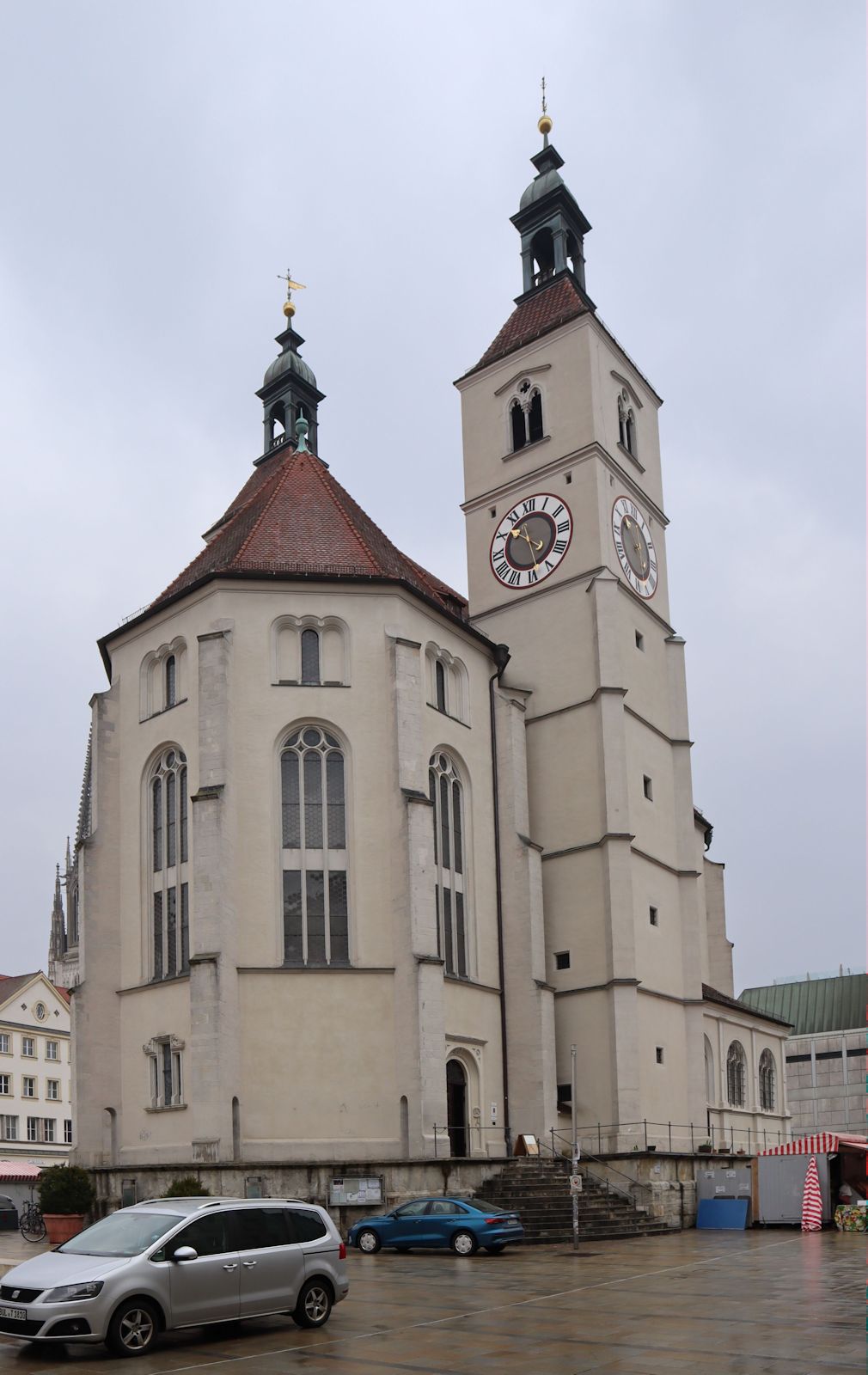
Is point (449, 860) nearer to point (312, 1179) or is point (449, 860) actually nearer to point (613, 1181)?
point (613, 1181)

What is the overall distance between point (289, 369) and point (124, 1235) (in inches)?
1651

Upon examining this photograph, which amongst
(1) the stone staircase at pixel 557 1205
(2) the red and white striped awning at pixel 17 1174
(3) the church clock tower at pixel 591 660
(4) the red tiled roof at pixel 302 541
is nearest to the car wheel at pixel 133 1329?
(1) the stone staircase at pixel 557 1205

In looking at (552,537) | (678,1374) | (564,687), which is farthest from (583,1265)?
(552,537)

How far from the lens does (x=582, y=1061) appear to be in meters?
35.5

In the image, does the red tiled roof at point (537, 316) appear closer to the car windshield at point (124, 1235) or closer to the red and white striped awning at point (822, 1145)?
the red and white striped awning at point (822, 1145)

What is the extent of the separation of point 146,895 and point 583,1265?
14.8 metres

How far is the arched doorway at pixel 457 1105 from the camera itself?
3253cm

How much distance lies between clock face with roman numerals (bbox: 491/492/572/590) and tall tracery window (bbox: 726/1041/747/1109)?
54.9ft

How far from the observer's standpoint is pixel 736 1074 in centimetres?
4481

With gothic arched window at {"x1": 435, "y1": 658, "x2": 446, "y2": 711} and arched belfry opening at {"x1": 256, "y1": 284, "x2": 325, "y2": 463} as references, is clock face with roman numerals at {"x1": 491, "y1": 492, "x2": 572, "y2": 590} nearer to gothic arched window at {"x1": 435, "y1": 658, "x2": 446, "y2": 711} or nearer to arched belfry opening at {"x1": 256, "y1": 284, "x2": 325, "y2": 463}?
gothic arched window at {"x1": 435, "y1": 658, "x2": 446, "y2": 711}

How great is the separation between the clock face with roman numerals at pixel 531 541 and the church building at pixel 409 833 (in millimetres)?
91

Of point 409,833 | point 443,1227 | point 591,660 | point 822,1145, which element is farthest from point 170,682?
point 822,1145

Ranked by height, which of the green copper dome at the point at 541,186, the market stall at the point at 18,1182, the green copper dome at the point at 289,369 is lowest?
the market stall at the point at 18,1182

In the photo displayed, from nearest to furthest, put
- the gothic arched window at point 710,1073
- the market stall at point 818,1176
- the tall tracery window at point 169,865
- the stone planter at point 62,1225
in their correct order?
the stone planter at point 62,1225
the market stall at point 818,1176
the tall tracery window at point 169,865
the gothic arched window at point 710,1073
